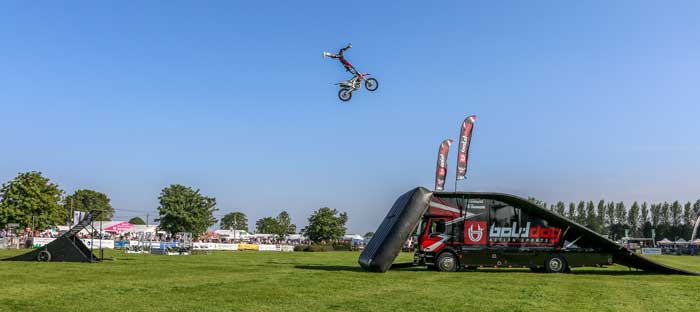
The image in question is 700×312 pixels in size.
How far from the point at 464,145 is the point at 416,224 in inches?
342

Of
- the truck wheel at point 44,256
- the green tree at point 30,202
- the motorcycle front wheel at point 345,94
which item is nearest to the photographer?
the motorcycle front wheel at point 345,94

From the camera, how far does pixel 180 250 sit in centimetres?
4419

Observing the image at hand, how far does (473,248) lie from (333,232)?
230 feet

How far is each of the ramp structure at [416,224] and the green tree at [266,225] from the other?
149 m

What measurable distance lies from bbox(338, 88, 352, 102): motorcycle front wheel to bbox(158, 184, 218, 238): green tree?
176 feet

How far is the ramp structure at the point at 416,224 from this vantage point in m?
20.0

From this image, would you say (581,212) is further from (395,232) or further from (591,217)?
(395,232)

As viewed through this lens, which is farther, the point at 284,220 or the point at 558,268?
the point at 284,220

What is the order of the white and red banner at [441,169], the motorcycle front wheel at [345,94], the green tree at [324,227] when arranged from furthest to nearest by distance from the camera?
the green tree at [324,227] → the white and red banner at [441,169] → the motorcycle front wheel at [345,94]

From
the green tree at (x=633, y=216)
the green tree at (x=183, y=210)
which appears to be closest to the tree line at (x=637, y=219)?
the green tree at (x=633, y=216)

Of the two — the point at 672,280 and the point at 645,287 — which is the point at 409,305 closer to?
the point at 645,287

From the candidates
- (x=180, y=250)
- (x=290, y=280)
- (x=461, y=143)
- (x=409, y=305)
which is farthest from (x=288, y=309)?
(x=180, y=250)

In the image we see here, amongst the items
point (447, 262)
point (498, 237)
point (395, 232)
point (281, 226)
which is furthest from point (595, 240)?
point (281, 226)

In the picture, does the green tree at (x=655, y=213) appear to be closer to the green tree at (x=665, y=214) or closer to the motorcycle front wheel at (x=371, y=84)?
the green tree at (x=665, y=214)
